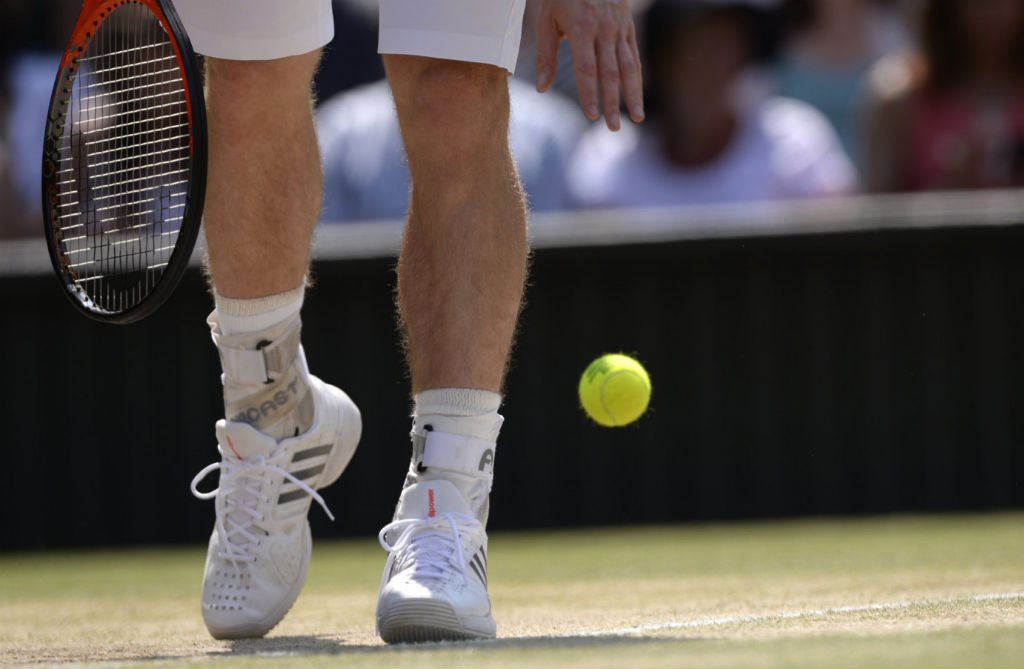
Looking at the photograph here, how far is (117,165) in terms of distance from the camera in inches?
Result: 102

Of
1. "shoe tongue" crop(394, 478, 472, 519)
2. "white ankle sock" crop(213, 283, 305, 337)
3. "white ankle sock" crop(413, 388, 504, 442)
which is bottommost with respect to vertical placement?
"shoe tongue" crop(394, 478, 472, 519)

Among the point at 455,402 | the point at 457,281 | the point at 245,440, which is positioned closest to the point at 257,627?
the point at 245,440

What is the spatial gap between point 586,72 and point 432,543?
73cm

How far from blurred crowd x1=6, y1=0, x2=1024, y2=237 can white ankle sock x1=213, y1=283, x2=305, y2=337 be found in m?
2.59

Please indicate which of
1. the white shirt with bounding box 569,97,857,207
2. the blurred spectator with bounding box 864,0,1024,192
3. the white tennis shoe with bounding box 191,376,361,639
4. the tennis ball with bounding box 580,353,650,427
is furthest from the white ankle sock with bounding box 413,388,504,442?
the blurred spectator with bounding box 864,0,1024,192

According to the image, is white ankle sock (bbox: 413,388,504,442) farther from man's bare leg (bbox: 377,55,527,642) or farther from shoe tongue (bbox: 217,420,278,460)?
shoe tongue (bbox: 217,420,278,460)

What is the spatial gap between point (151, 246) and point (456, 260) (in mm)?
496

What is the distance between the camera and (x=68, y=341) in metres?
4.60

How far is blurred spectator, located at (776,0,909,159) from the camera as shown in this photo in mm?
6691

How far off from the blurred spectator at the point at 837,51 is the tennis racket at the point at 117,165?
4569 millimetres

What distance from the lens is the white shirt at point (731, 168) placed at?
17.4ft

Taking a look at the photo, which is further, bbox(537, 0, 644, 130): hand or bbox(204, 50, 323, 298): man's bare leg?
bbox(204, 50, 323, 298): man's bare leg

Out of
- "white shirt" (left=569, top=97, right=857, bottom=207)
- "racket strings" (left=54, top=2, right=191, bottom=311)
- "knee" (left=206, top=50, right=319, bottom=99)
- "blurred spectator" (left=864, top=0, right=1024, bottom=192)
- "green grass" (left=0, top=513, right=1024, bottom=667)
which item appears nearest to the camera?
"green grass" (left=0, top=513, right=1024, bottom=667)

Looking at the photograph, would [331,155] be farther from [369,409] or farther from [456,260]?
[456,260]
